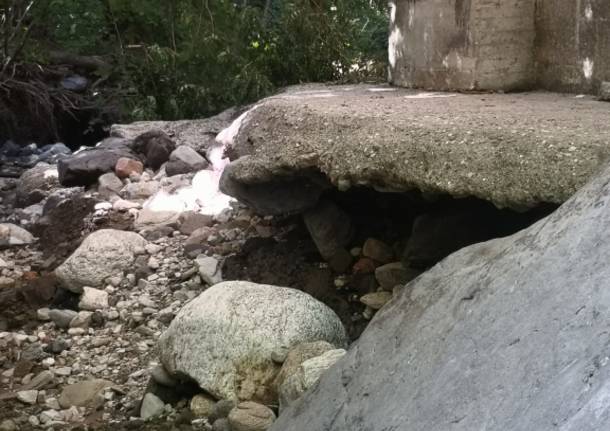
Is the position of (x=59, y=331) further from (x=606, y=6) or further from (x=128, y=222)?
(x=606, y=6)

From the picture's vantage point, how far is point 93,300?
5.00 m

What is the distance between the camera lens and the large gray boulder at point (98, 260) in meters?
5.18

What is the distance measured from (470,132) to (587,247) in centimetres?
174

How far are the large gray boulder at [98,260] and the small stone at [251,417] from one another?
211cm

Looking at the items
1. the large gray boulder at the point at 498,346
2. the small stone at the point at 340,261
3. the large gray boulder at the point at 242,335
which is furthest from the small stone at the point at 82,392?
the large gray boulder at the point at 498,346

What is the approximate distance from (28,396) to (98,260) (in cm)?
139

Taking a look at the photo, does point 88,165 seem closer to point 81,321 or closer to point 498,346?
point 81,321

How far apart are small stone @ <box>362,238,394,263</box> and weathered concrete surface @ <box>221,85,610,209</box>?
0.57 meters

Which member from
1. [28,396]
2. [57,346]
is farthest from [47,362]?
[28,396]

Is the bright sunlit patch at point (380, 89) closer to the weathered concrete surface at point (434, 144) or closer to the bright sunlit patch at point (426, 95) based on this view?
the weathered concrete surface at point (434, 144)

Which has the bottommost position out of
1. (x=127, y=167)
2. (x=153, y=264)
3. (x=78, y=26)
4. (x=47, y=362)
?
(x=47, y=362)

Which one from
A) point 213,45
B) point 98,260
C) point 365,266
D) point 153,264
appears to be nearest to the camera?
point 365,266

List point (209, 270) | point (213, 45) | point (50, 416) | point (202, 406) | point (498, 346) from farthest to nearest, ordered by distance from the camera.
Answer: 1. point (213, 45)
2. point (209, 270)
3. point (50, 416)
4. point (202, 406)
5. point (498, 346)

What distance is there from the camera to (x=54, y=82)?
10.5 meters
